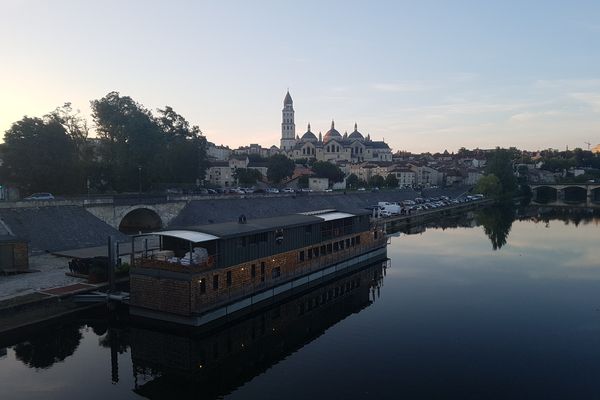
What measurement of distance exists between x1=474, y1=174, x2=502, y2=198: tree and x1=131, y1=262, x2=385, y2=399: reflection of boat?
107615mm

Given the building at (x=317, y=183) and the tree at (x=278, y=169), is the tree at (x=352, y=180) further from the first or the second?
the tree at (x=278, y=169)

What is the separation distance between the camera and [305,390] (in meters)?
21.0

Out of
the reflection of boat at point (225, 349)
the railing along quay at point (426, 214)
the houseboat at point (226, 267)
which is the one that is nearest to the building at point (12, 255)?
the houseboat at point (226, 267)

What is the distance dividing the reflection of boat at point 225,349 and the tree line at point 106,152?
41.0 meters

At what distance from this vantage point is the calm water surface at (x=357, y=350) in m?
21.3

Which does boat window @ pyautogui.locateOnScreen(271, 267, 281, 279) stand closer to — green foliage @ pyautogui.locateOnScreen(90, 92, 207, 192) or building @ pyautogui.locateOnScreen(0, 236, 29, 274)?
building @ pyautogui.locateOnScreen(0, 236, 29, 274)

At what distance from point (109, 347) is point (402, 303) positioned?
2033cm

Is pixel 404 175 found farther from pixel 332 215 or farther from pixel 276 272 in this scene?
pixel 276 272

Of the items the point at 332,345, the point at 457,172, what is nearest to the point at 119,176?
the point at 332,345

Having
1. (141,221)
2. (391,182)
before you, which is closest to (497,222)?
(391,182)

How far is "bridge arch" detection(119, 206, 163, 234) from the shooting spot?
5960 cm

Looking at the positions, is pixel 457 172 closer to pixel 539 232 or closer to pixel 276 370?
pixel 539 232

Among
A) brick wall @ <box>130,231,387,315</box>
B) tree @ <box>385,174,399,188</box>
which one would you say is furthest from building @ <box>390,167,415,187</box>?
brick wall @ <box>130,231,387,315</box>

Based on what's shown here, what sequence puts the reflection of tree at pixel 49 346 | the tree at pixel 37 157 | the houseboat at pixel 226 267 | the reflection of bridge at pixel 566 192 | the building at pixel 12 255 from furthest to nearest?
the reflection of bridge at pixel 566 192, the tree at pixel 37 157, the building at pixel 12 255, the houseboat at pixel 226 267, the reflection of tree at pixel 49 346
